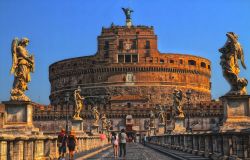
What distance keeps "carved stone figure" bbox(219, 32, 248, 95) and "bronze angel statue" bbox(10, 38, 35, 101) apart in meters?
6.84

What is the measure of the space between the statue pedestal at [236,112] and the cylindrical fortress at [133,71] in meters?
86.3

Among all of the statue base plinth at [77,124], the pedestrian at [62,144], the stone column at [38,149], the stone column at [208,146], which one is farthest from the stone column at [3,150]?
the statue base plinth at [77,124]

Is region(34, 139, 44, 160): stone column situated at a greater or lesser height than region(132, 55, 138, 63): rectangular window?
lesser

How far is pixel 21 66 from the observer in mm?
15742

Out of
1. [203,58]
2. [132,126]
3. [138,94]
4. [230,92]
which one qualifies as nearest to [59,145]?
[230,92]

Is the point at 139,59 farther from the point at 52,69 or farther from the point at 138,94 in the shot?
the point at 52,69

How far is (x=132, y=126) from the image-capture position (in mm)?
91125

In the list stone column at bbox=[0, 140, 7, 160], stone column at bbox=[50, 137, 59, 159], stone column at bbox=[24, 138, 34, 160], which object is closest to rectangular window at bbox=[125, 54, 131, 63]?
stone column at bbox=[50, 137, 59, 159]

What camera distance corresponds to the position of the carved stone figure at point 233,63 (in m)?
15.0

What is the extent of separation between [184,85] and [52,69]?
36.4m

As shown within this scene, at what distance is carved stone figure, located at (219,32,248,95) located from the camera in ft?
49.2

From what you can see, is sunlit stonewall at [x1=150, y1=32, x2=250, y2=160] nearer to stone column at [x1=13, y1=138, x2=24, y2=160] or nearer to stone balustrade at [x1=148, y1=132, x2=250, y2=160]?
stone balustrade at [x1=148, y1=132, x2=250, y2=160]

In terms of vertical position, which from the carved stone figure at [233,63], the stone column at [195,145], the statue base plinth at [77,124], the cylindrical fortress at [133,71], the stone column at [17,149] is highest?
the cylindrical fortress at [133,71]

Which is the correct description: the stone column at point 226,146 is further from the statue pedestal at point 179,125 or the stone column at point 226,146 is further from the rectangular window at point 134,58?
the rectangular window at point 134,58
